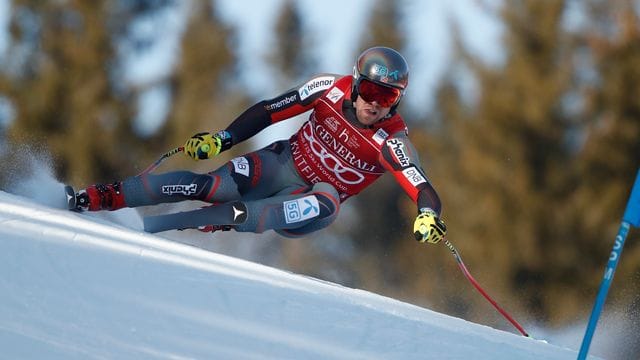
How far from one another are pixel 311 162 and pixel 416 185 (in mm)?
805

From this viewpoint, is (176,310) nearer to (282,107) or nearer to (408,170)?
(408,170)

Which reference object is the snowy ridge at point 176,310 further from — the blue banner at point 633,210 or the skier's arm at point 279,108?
the skier's arm at point 279,108

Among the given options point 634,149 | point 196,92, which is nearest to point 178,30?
point 196,92

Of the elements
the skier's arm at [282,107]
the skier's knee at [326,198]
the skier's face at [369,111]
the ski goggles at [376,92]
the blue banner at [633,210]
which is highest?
the blue banner at [633,210]

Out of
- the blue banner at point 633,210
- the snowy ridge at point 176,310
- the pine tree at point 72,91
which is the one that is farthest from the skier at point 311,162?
the pine tree at point 72,91

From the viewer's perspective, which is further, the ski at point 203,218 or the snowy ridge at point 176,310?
the ski at point 203,218

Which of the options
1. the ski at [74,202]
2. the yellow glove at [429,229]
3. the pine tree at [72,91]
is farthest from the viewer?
the pine tree at [72,91]

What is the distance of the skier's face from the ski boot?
145cm

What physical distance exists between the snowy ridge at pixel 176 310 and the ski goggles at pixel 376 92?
1.28 m

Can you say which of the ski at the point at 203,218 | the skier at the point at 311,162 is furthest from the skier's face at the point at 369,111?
the ski at the point at 203,218

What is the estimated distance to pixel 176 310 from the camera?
13.3 feet

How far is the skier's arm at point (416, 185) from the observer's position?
615 cm

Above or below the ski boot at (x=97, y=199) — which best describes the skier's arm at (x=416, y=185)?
above

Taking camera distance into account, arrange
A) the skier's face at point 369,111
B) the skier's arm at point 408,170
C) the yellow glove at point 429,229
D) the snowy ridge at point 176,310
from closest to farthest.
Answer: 1. the snowy ridge at point 176,310
2. the yellow glove at point 429,229
3. the skier's arm at point 408,170
4. the skier's face at point 369,111
